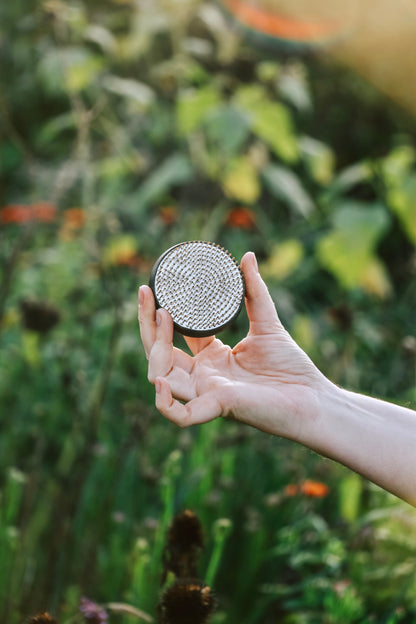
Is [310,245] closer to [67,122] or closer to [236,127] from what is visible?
[236,127]

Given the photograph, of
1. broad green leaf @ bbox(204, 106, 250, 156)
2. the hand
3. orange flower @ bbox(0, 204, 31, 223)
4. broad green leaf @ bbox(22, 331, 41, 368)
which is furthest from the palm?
orange flower @ bbox(0, 204, 31, 223)

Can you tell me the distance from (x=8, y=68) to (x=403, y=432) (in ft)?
16.0

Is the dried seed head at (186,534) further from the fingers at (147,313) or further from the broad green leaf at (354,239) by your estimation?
the broad green leaf at (354,239)

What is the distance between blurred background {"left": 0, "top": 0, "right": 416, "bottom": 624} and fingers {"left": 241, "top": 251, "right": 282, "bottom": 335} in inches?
14.2

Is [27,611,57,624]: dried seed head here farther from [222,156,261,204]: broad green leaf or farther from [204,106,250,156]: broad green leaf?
[222,156,261,204]: broad green leaf

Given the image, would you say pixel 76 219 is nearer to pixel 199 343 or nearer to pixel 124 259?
pixel 124 259

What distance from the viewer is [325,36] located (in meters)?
3.81

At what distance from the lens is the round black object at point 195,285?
1.18 metres

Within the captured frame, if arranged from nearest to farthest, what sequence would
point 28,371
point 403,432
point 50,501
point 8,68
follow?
point 403,432 → point 50,501 → point 28,371 → point 8,68

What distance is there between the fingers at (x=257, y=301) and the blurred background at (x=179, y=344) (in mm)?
359

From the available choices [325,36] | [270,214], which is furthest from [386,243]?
[325,36]

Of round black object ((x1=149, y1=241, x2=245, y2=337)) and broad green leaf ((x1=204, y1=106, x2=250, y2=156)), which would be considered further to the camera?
broad green leaf ((x1=204, y1=106, x2=250, y2=156))

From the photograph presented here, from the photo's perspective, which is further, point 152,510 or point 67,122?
point 67,122

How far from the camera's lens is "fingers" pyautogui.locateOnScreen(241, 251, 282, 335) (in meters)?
1.24
